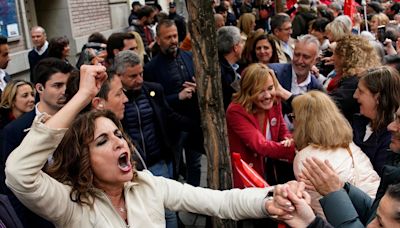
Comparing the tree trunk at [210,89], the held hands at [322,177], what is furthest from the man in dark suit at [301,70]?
the held hands at [322,177]

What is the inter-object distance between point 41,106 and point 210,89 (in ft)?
3.78

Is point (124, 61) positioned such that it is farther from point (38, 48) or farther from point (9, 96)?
point (38, 48)

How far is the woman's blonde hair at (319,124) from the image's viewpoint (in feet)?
10.3

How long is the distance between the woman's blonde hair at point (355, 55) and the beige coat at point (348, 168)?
4.38 ft

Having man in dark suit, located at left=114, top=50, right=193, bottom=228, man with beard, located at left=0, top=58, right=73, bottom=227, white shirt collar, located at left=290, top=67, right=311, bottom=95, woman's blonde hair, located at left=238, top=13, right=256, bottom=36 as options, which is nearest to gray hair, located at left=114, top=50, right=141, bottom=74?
man in dark suit, located at left=114, top=50, right=193, bottom=228

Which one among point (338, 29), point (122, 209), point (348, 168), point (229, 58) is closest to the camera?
point (122, 209)

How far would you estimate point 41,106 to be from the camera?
3289mm

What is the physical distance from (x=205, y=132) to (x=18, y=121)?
3.91 feet

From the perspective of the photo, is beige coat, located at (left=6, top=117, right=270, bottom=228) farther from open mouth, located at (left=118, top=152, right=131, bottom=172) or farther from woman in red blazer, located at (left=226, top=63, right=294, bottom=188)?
woman in red blazer, located at (left=226, top=63, right=294, bottom=188)

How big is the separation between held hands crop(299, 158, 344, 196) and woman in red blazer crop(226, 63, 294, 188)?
47.0 inches

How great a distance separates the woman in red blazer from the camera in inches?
149

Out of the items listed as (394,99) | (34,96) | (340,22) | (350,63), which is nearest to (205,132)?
(394,99)

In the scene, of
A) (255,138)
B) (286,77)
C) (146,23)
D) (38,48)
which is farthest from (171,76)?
(146,23)

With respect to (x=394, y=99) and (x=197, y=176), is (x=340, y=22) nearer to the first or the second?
(x=197, y=176)
